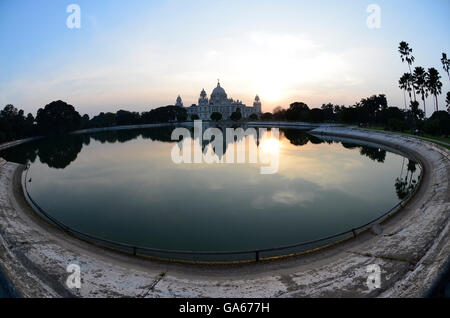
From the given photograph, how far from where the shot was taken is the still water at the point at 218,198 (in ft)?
Answer: 53.3

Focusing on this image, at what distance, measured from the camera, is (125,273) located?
436 inches

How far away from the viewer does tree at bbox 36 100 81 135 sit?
84750mm

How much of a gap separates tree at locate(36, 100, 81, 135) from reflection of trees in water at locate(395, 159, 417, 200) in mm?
97288

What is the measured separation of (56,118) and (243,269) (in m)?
97.5

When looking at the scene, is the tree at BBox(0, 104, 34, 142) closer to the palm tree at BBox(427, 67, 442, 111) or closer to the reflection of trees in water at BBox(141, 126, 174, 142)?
the reflection of trees in water at BBox(141, 126, 174, 142)

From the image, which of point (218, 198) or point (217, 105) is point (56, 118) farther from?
point (217, 105)

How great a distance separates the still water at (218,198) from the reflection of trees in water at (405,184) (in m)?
0.09

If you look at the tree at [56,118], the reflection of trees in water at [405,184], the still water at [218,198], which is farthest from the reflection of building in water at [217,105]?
the reflection of trees in water at [405,184]

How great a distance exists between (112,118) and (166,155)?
4302 inches

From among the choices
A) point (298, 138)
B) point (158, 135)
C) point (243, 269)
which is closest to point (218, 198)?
point (243, 269)

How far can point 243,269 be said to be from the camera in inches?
459

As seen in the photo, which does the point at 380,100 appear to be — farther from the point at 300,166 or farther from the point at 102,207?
the point at 102,207

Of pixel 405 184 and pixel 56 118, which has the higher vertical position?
pixel 56 118

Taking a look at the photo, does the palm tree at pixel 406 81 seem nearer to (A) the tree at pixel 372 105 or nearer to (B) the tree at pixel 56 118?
(A) the tree at pixel 372 105
